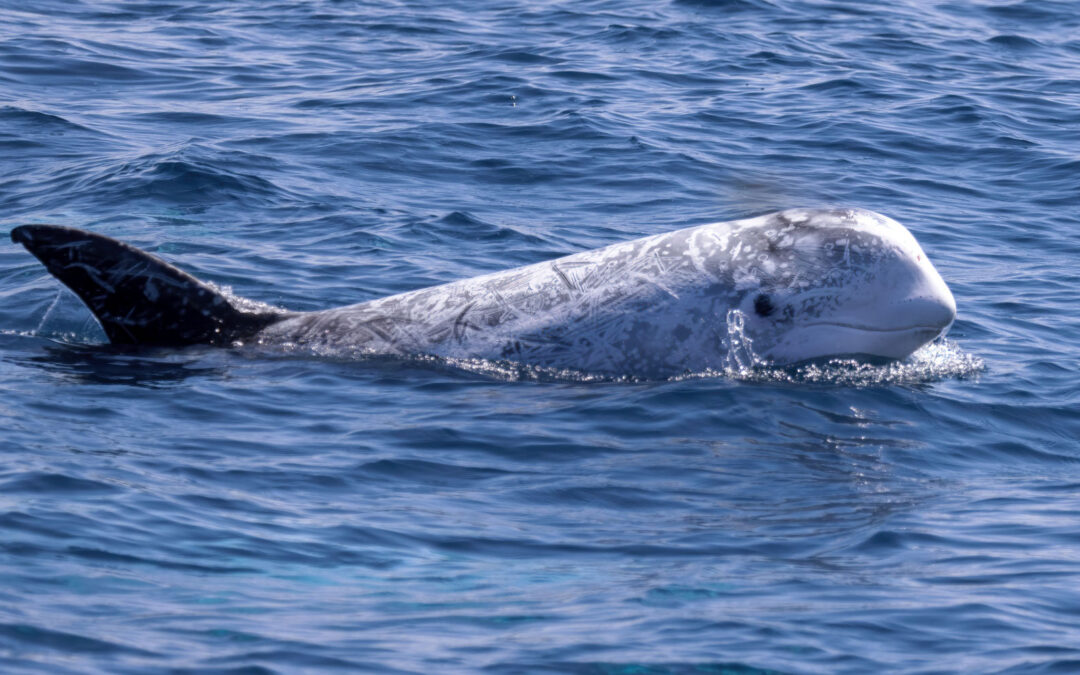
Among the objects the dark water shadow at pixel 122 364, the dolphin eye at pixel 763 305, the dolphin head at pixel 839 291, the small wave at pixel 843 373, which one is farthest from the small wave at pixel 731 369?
the dark water shadow at pixel 122 364

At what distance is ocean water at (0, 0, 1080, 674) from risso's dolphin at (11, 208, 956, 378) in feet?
1.01

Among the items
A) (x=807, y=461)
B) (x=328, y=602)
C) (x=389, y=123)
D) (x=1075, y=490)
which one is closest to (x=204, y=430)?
(x=328, y=602)

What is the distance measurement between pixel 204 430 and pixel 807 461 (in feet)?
13.8

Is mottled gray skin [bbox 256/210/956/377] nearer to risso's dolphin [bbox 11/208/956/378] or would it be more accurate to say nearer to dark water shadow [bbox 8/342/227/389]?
risso's dolphin [bbox 11/208/956/378]

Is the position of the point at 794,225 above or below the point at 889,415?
above

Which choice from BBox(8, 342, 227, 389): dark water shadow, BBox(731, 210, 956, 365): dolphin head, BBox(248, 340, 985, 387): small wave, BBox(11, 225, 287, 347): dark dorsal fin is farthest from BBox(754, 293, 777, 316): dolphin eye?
BBox(8, 342, 227, 389): dark water shadow

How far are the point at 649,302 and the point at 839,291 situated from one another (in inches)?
58.2

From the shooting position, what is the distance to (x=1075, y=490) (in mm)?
10562

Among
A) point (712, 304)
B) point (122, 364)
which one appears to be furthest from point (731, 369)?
point (122, 364)

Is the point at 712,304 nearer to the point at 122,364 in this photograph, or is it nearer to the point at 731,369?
the point at 731,369

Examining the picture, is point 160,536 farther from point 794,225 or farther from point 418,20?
point 418,20

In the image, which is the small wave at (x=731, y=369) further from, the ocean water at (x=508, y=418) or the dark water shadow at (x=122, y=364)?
the dark water shadow at (x=122, y=364)

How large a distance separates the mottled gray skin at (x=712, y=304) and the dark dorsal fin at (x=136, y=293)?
52.2 inches

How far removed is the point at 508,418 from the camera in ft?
37.3
